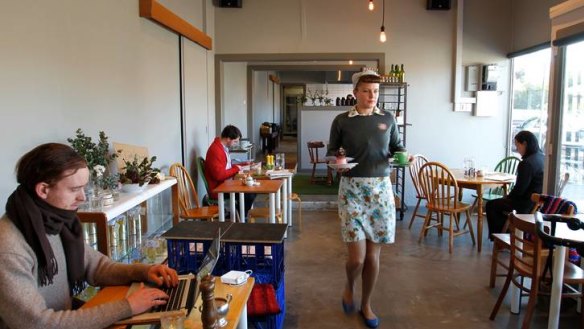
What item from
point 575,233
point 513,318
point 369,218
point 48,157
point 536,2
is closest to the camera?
point 48,157

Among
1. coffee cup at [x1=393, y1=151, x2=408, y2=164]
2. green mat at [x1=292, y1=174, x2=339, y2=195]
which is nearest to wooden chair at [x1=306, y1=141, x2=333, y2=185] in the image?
green mat at [x1=292, y1=174, x2=339, y2=195]

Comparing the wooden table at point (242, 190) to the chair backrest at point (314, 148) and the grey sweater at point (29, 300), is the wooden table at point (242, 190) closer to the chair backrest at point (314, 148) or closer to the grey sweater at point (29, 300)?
the grey sweater at point (29, 300)

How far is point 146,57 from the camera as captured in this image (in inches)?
171

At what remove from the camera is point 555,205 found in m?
3.29

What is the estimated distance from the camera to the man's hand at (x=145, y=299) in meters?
1.46

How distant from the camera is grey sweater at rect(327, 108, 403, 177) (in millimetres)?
2914

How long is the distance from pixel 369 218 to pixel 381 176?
0.28 metres

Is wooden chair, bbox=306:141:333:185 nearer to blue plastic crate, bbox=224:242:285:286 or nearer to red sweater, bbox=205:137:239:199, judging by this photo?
red sweater, bbox=205:137:239:199

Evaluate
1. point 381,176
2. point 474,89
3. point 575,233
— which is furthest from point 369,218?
point 474,89

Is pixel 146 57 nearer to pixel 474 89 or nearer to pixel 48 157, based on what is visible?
pixel 48 157

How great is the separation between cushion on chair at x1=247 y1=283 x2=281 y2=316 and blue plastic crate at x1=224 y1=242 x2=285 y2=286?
0.22 ft

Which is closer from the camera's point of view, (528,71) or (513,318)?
(513,318)

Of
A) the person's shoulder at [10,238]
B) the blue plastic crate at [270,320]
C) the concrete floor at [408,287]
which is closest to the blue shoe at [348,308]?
the concrete floor at [408,287]

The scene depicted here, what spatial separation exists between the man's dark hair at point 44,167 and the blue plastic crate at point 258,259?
124 centimetres
